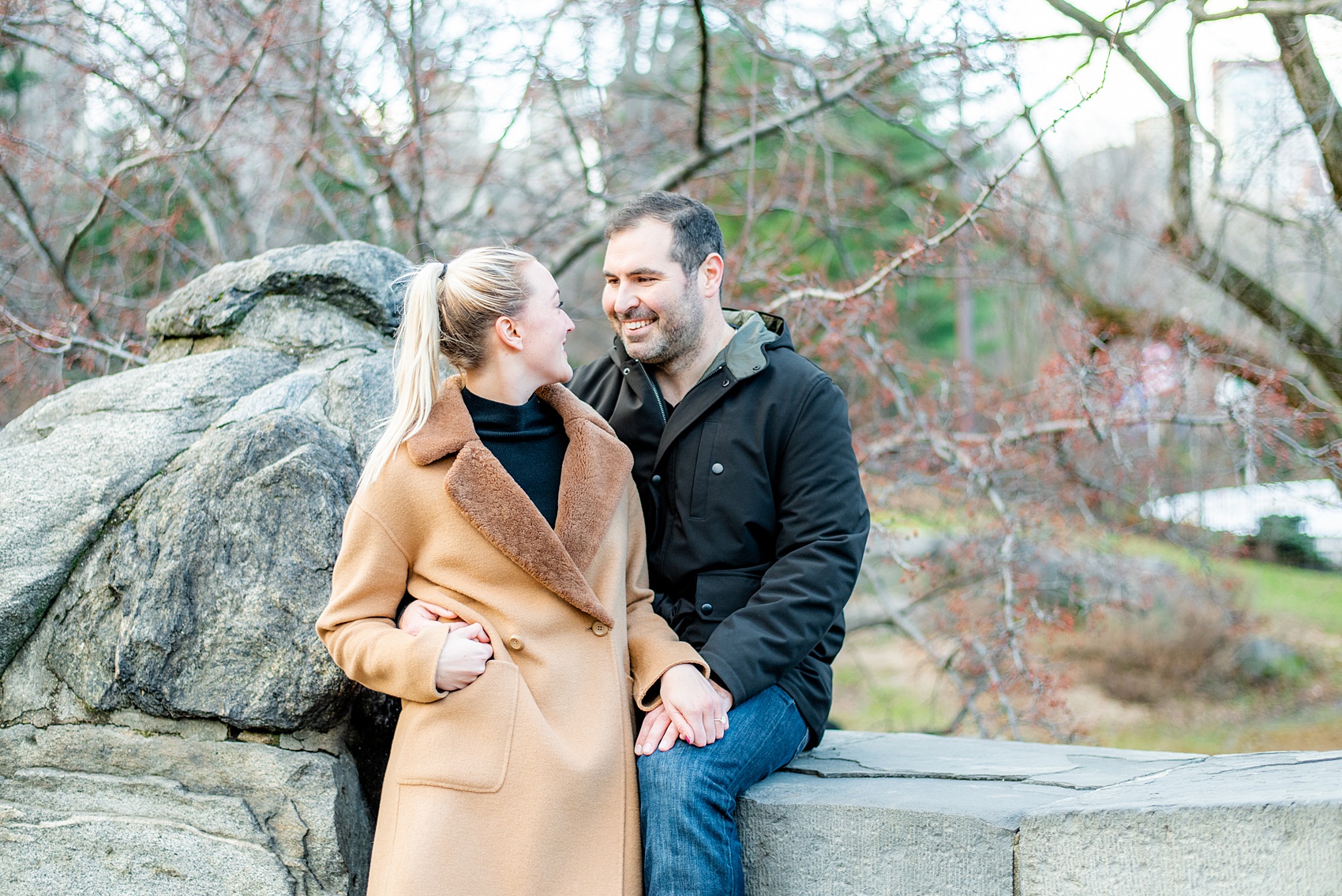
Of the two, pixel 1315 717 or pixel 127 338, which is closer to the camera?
pixel 127 338

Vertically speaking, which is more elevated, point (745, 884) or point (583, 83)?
point (583, 83)

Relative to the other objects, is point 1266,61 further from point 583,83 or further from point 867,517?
point 867,517

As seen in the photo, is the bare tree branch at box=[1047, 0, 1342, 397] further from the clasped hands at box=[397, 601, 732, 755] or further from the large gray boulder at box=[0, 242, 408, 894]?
the large gray boulder at box=[0, 242, 408, 894]

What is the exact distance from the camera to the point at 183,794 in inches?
104

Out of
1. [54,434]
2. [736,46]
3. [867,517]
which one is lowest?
[867,517]

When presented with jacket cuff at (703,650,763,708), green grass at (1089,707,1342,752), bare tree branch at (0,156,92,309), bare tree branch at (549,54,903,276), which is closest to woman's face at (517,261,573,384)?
jacket cuff at (703,650,763,708)

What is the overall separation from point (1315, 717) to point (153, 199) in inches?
390

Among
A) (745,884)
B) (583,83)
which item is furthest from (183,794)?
(583,83)

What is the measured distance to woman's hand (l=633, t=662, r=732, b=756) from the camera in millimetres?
2420

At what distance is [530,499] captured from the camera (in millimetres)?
2453

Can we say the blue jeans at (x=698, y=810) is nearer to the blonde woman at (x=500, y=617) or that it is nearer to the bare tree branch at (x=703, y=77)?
the blonde woman at (x=500, y=617)

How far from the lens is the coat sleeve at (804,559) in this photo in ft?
8.27

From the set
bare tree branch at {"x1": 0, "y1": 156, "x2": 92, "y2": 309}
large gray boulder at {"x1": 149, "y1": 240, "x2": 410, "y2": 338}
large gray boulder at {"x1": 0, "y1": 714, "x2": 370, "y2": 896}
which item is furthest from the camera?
bare tree branch at {"x1": 0, "y1": 156, "x2": 92, "y2": 309}

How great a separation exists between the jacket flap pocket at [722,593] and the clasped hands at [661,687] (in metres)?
0.21
